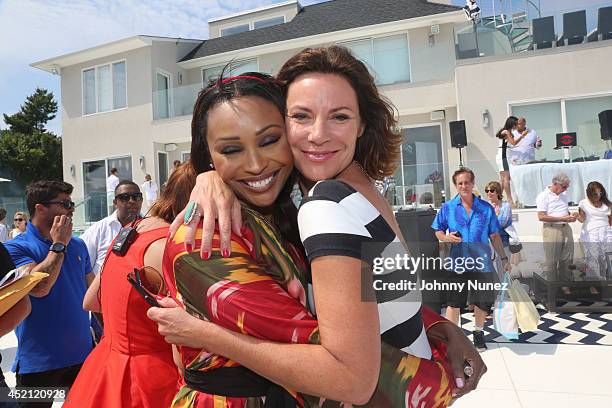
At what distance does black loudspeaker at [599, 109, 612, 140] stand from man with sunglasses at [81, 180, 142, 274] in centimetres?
972

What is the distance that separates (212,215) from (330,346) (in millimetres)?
418

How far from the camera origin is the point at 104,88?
17.8 m

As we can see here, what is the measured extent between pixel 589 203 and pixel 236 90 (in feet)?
23.5

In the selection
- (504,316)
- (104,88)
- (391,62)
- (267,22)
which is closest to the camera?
(504,316)

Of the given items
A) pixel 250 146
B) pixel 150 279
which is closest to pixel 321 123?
pixel 250 146

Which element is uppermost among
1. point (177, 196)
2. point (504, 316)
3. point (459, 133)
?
point (459, 133)

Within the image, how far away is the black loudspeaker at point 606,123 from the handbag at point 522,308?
697 centimetres

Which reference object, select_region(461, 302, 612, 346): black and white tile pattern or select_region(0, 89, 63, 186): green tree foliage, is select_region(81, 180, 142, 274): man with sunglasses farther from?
select_region(0, 89, 63, 186): green tree foliage

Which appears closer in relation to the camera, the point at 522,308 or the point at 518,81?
the point at 522,308

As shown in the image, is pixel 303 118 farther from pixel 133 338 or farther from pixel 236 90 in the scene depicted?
pixel 133 338

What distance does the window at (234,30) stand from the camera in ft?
66.9

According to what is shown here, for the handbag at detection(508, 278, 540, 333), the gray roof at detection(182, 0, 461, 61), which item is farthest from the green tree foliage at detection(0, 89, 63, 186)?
the handbag at detection(508, 278, 540, 333)

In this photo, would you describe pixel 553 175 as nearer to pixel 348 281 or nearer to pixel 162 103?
pixel 348 281

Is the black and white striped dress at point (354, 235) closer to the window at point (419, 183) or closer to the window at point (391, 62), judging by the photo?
the window at point (419, 183)
